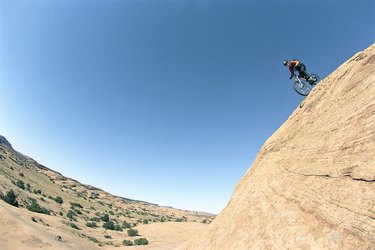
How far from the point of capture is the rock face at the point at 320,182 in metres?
5.29

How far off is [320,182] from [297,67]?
10229 millimetres

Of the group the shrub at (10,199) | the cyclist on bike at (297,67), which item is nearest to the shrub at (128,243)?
the shrub at (10,199)

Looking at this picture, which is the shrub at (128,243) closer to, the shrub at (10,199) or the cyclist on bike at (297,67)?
the shrub at (10,199)

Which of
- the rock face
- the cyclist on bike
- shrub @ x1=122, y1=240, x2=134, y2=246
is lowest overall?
shrub @ x1=122, y1=240, x2=134, y2=246

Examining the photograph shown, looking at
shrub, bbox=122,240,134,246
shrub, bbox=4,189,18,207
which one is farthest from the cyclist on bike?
shrub, bbox=4,189,18,207

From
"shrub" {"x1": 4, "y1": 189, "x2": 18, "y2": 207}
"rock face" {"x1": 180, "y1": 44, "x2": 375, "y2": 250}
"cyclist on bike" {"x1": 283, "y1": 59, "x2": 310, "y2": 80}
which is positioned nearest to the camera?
"rock face" {"x1": 180, "y1": 44, "x2": 375, "y2": 250}

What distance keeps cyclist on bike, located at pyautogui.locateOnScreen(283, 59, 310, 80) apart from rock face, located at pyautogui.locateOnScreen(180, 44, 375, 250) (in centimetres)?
499

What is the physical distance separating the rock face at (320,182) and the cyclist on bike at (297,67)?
16.4 ft

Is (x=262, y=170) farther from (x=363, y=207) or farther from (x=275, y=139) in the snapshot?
(x=363, y=207)

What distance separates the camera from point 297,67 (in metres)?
15.5

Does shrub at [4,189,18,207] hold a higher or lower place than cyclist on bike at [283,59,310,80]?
lower

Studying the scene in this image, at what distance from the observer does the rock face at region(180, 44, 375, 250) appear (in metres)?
5.29

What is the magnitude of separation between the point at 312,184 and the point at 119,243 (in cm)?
2691

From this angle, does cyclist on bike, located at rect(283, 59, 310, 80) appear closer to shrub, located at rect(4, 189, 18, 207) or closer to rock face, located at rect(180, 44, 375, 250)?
rock face, located at rect(180, 44, 375, 250)
